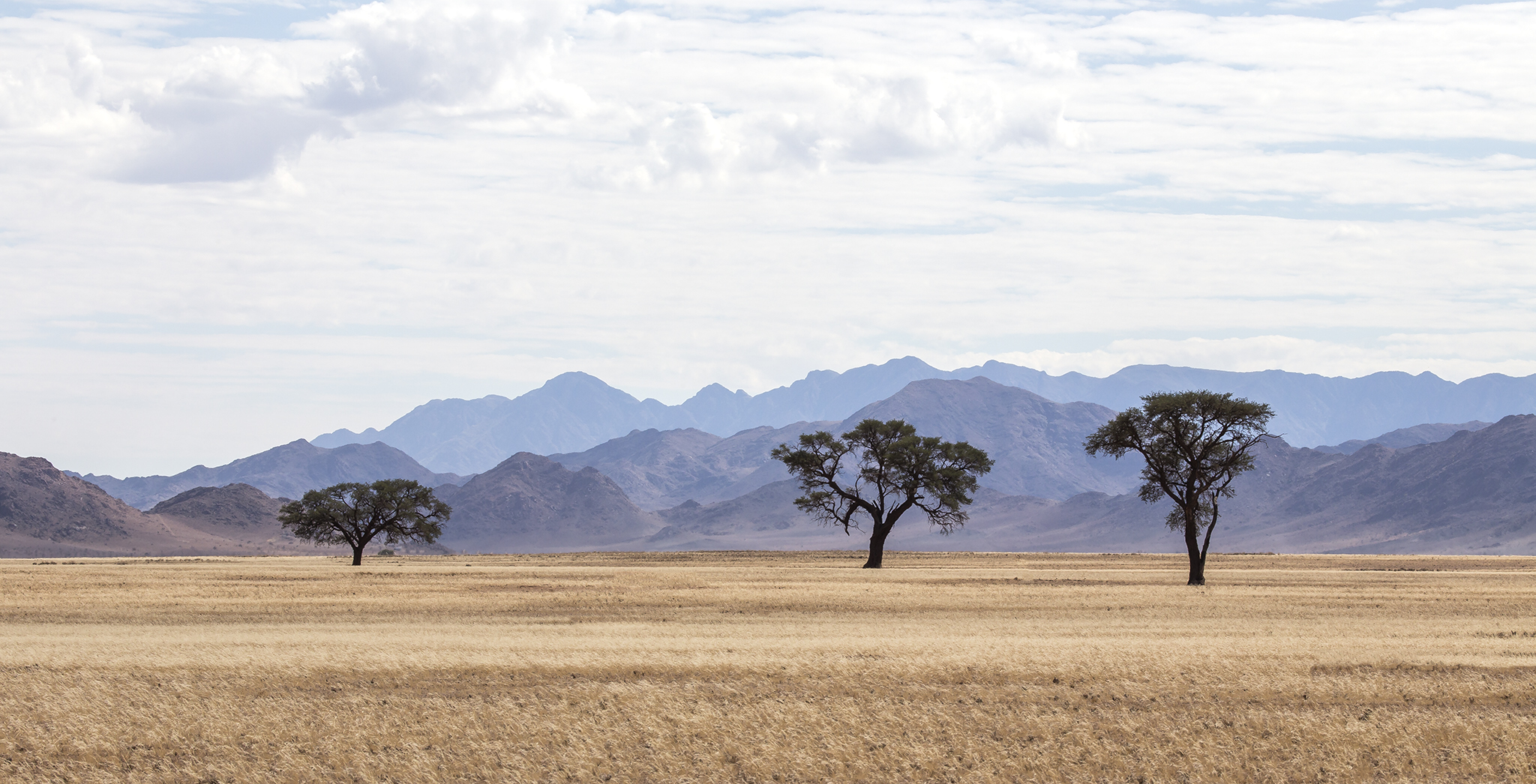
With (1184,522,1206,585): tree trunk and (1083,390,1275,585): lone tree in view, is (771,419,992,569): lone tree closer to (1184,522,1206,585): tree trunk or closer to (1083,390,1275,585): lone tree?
(1083,390,1275,585): lone tree

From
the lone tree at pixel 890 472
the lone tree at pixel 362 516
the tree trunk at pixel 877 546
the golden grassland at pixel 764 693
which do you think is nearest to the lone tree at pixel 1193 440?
the lone tree at pixel 890 472

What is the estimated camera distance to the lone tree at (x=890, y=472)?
89250 millimetres

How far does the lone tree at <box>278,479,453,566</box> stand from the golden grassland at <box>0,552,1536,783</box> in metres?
55.7

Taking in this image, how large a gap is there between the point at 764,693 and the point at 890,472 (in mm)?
67606

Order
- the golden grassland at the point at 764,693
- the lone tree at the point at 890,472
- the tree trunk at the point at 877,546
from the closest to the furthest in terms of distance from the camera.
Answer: the golden grassland at the point at 764,693, the tree trunk at the point at 877,546, the lone tree at the point at 890,472

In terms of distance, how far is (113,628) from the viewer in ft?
125

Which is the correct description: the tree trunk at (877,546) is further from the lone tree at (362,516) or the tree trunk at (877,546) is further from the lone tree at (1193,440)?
the lone tree at (362,516)

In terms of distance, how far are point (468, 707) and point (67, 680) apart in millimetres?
9270

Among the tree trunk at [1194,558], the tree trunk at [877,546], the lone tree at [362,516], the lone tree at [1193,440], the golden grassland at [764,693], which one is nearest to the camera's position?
the golden grassland at [764,693]

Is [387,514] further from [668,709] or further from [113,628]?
[668,709]

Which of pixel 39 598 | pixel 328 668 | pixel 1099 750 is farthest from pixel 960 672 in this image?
pixel 39 598

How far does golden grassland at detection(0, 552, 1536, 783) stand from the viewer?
19594mm

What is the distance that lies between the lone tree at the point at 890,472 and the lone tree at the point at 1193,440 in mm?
19749

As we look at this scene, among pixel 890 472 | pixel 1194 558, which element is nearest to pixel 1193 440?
pixel 1194 558
